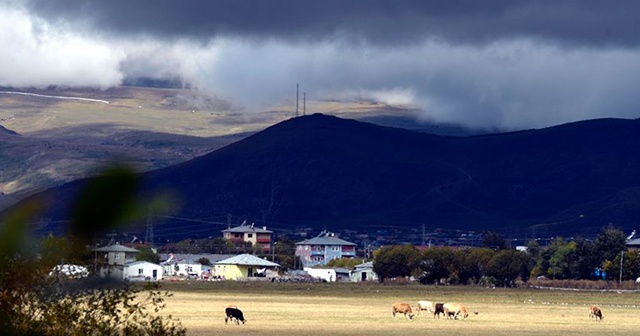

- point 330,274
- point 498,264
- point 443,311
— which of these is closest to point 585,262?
point 498,264

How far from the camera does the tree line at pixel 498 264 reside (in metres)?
151

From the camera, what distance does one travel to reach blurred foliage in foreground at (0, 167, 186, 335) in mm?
9102

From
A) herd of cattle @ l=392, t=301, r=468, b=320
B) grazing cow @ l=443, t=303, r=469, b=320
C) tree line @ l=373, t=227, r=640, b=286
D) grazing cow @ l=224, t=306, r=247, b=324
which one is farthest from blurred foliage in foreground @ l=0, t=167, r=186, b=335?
tree line @ l=373, t=227, r=640, b=286

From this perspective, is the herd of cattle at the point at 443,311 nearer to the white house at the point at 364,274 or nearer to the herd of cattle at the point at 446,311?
the herd of cattle at the point at 446,311

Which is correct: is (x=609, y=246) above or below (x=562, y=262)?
above

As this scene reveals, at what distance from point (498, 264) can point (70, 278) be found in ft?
446

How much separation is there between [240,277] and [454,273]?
33060 mm

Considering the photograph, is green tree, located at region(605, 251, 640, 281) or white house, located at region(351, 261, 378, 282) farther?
white house, located at region(351, 261, 378, 282)

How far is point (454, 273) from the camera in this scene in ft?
501

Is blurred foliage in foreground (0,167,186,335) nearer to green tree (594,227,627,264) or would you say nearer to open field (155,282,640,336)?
open field (155,282,640,336)

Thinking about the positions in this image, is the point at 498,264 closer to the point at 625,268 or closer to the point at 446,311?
the point at 625,268

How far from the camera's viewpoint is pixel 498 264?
150 metres

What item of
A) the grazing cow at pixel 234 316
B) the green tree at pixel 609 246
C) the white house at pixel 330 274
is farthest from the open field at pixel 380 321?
the white house at pixel 330 274

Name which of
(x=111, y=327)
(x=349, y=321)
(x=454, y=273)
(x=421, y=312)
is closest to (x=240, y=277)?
(x=454, y=273)
